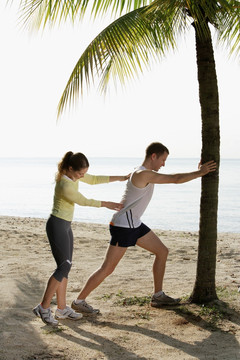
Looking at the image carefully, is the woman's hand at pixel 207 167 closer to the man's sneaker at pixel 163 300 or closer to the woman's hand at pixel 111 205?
the woman's hand at pixel 111 205

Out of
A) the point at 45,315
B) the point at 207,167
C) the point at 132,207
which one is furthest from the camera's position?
the point at 207,167

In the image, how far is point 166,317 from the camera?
5863 mm

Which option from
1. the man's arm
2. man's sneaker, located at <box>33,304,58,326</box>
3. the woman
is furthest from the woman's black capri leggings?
the man's arm

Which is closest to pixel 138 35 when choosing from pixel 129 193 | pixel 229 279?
pixel 129 193

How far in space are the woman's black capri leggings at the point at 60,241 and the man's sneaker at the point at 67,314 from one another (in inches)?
20.4

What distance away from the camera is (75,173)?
17.5 feet

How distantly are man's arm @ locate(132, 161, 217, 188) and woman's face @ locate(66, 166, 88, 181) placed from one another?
0.59m

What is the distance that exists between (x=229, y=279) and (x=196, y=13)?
3.97 metres

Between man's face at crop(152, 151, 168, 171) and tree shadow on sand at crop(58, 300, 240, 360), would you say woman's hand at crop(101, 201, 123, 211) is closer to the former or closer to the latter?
man's face at crop(152, 151, 168, 171)

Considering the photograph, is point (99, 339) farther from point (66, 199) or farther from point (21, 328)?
point (66, 199)

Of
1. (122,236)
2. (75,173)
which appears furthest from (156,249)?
(75,173)

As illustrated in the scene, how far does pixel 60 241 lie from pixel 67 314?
0.94 metres

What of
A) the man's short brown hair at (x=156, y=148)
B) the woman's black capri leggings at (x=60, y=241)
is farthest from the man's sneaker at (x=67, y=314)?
the man's short brown hair at (x=156, y=148)

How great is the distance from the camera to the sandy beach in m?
4.89
